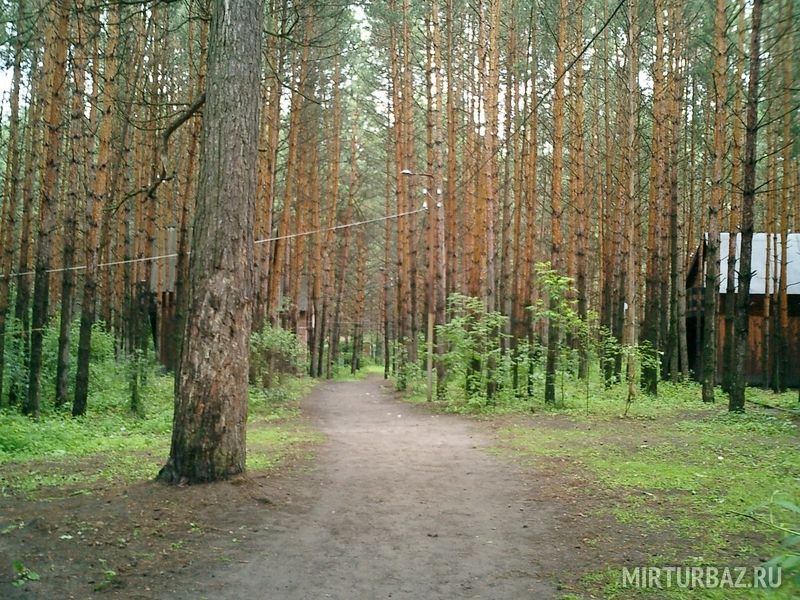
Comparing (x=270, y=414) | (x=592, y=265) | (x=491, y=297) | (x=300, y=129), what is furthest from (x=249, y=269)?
(x=592, y=265)

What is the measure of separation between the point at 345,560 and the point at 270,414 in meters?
11.9

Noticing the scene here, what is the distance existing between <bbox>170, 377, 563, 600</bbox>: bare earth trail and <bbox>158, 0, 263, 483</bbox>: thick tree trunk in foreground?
1047mm

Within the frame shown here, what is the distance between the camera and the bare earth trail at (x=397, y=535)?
15.6 ft

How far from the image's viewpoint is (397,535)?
20.0 ft

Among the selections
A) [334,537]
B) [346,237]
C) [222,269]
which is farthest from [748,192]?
[346,237]

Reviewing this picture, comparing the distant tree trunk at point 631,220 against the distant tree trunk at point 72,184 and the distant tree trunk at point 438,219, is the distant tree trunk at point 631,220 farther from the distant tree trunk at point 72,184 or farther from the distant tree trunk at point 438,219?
the distant tree trunk at point 72,184

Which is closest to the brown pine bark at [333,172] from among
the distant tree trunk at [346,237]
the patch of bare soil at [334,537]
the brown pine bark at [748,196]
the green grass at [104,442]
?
the distant tree trunk at [346,237]

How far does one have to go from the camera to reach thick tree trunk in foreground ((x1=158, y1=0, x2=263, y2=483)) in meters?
7.17

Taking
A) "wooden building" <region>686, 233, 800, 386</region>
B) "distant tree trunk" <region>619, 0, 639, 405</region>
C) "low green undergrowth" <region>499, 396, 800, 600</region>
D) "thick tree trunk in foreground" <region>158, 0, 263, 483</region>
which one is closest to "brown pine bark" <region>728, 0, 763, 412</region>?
"low green undergrowth" <region>499, 396, 800, 600</region>

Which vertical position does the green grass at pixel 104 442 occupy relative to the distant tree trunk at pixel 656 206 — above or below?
below

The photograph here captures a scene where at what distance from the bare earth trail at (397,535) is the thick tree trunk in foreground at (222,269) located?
105cm

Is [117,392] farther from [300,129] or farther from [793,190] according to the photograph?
[793,190]

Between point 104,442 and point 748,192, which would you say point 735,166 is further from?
point 104,442

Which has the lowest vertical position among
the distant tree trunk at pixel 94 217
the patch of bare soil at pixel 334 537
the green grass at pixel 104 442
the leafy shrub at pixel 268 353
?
the green grass at pixel 104 442
